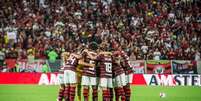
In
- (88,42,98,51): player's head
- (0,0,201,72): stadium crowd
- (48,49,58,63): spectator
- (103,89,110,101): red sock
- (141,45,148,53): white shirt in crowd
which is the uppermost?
(0,0,201,72): stadium crowd

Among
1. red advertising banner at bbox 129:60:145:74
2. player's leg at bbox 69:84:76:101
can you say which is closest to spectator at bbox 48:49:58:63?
red advertising banner at bbox 129:60:145:74

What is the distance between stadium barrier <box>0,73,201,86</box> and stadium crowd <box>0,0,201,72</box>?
3.56 feet

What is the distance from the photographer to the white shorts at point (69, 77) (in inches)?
790

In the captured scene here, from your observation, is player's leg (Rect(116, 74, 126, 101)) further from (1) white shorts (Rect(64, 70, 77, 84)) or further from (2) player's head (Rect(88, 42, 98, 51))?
(1) white shorts (Rect(64, 70, 77, 84))

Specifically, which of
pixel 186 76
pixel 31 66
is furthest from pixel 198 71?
pixel 31 66

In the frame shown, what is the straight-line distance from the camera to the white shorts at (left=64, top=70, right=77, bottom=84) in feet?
65.9

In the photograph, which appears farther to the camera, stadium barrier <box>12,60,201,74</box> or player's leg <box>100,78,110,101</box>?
stadium barrier <box>12,60,201,74</box>

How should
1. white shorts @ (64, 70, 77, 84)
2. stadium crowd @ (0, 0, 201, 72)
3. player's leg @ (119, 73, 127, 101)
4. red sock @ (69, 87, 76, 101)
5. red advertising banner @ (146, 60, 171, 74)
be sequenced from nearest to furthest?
red sock @ (69, 87, 76, 101)
player's leg @ (119, 73, 127, 101)
white shorts @ (64, 70, 77, 84)
red advertising banner @ (146, 60, 171, 74)
stadium crowd @ (0, 0, 201, 72)

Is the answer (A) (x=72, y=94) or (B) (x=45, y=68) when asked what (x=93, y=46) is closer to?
(A) (x=72, y=94)

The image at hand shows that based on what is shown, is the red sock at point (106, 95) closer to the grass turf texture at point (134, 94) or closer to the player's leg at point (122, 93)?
the player's leg at point (122, 93)

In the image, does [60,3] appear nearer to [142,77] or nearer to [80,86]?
[142,77]

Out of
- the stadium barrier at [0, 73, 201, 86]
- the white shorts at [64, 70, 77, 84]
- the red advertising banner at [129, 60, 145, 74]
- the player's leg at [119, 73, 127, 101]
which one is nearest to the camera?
the player's leg at [119, 73, 127, 101]

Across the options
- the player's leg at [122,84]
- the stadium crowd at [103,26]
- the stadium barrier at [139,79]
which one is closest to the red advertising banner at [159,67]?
the stadium barrier at [139,79]

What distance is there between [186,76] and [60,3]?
32.8 feet
